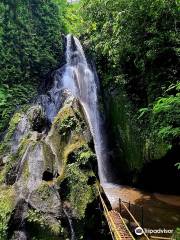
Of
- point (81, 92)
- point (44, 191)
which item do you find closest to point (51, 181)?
point (44, 191)

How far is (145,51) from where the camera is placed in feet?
42.5

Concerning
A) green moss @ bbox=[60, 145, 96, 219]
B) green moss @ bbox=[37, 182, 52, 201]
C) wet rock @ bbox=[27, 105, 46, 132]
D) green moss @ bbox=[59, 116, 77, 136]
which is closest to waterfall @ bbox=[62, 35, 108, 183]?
wet rock @ bbox=[27, 105, 46, 132]

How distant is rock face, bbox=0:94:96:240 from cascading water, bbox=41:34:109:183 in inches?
182

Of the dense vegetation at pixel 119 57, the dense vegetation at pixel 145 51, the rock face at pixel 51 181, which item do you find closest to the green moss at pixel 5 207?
the rock face at pixel 51 181

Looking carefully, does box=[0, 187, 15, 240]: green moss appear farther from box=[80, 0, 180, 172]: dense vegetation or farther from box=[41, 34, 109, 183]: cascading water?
box=[41, 34, 109, 183]: cascading water

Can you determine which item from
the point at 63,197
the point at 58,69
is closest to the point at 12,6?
the point at 58,69

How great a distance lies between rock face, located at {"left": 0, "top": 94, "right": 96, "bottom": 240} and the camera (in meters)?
8.84

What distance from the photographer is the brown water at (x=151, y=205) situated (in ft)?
36.7

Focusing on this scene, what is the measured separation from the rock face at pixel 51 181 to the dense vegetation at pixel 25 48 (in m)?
5.74

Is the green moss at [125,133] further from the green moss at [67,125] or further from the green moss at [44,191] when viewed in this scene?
the green moss at [44,191]

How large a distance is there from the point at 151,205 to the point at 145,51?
5.72 m

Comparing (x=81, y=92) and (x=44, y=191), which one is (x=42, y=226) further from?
(x=81, y=92)

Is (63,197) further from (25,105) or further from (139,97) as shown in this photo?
(25,105)

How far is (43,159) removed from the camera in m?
10.4
